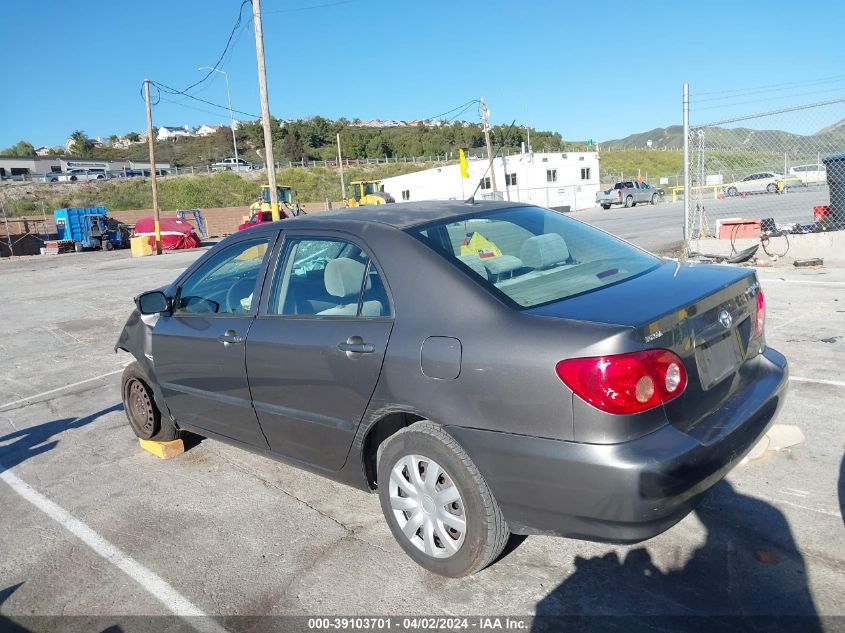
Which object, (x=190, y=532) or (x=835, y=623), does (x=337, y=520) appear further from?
(x=835, y=623)

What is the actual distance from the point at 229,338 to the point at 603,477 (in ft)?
7.48

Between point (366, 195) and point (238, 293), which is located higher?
point (366, 195)

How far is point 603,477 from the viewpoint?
2375 mm

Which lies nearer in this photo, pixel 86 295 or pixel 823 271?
pixel 823 271

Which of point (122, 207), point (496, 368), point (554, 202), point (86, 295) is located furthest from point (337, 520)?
point (122, 207)

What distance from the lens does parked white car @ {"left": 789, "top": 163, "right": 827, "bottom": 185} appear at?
12.8m

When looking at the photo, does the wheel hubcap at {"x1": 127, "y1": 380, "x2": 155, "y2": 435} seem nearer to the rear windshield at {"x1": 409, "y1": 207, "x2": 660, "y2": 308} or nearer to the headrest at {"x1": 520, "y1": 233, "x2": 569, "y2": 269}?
the rear windshield at {"x1": 409, "y1": 207, "x2": 660, "y2": 308}

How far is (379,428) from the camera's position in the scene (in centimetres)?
312

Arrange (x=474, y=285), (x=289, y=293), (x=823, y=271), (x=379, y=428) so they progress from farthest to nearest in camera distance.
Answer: (x=823, y=271) → (x=289, y=293) → (x=379, y=428) → (x=474, y=285)

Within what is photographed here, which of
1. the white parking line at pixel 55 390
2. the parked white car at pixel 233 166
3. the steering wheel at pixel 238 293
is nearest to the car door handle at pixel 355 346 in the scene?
the steering wheel at pixel 238 293

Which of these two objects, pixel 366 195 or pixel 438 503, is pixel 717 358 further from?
pixel 366 195

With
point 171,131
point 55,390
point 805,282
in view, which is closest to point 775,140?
point 805,282

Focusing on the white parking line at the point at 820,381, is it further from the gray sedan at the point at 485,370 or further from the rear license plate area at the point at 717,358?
the rear license plate area at the point at 717,358

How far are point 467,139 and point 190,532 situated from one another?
349 ft
